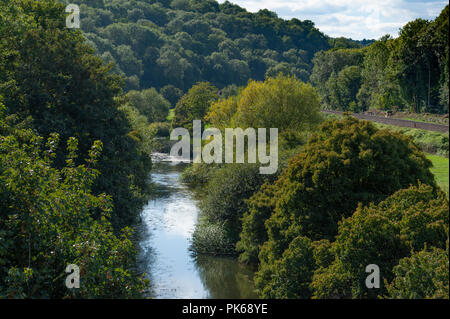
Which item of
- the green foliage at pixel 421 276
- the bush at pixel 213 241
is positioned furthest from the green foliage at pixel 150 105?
the green foliage at pixel 421 276

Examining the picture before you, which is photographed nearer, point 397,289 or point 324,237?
point 397,289

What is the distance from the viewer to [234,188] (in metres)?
32.9

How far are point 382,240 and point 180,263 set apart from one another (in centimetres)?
1521

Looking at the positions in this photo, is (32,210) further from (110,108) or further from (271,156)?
(271,156)

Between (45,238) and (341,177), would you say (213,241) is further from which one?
(45,238)

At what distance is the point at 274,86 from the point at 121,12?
485 ft

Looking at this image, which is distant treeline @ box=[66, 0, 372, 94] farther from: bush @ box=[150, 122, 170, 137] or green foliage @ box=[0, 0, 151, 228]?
green foliage @ box=[0, 0, 151, 228]

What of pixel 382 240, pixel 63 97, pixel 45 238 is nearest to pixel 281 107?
pixel 63 97

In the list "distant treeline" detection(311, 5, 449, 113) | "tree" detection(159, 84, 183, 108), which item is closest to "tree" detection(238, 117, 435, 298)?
"distant treeline" detection(311, 5, 449, 113)

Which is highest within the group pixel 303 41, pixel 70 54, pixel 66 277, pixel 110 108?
pixel 303 41

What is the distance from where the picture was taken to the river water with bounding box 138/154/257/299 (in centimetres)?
2586
